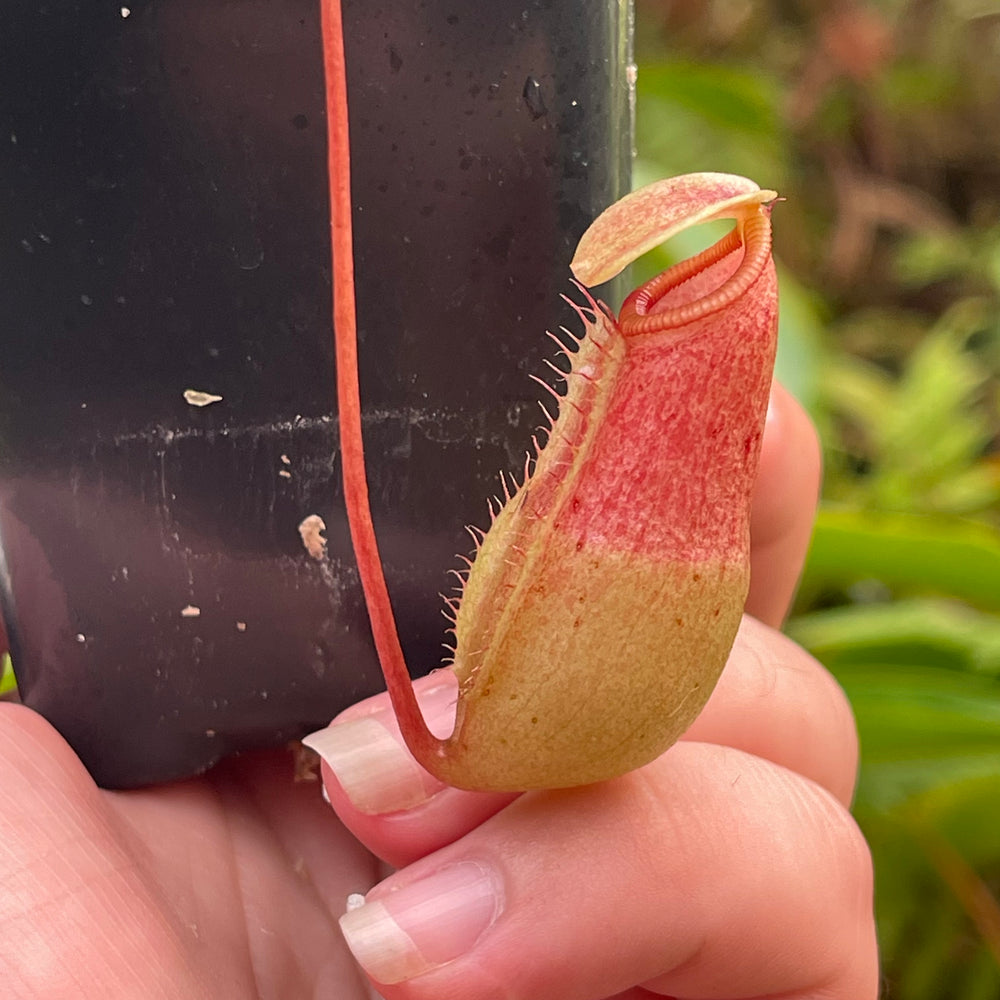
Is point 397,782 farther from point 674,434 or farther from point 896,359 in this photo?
point 896,359

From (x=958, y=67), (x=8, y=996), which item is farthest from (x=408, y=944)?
(x=958, y=67)

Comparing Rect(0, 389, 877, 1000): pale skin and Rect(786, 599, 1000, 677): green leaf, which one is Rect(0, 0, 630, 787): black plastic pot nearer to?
Rect(0, 389, 877, 1000): pale skin

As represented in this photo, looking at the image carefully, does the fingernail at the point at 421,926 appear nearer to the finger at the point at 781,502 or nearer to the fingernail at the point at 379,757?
the fingernail at the point at 379,757

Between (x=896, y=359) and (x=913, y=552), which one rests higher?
(x=913, y=552)

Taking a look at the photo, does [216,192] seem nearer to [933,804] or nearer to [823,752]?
[823,752]

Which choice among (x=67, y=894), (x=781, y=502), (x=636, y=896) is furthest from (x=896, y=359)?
(x=67, y=894)

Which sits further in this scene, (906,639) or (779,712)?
(906,639)

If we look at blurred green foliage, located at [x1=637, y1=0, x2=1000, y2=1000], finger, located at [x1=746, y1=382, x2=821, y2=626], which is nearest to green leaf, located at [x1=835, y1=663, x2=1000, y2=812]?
blurred green foliage, located at [x1=637, y1=0, x2=1000, y2=1000]
